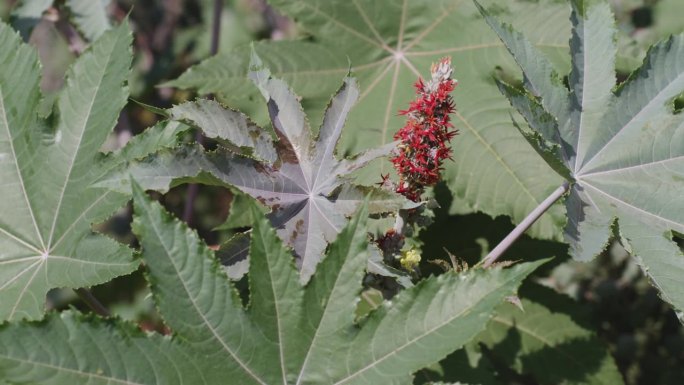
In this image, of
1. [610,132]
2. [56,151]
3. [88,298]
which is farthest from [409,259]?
[56,151]

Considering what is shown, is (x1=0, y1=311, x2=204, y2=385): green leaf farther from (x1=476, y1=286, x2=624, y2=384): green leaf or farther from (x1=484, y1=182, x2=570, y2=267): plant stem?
(x1=476, y1=286, x2=624, y2=384): green leaf

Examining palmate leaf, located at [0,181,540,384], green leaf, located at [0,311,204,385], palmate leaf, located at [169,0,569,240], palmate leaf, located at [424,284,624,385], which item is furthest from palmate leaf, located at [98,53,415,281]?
palmate leaf, located at [424,284,624,385]

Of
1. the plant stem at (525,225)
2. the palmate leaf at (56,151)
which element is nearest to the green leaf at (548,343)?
the plant stem at (525,225)

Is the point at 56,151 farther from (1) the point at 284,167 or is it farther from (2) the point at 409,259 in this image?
(2) the point at 409,259

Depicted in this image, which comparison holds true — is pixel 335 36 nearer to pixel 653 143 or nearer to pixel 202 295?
pixel 653 143

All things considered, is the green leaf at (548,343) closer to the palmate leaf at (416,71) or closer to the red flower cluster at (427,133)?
the palmate leaf at (416,71)
